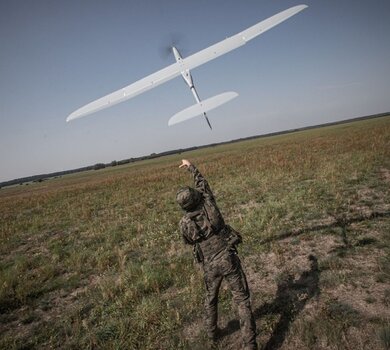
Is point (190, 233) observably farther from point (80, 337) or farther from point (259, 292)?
point (80, 337)

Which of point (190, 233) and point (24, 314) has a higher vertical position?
point (190, 233)

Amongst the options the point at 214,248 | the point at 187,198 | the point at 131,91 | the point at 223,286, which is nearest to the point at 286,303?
the point at 223,286

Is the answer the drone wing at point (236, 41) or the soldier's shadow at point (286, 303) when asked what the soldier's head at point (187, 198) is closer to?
the soldier's shadow at point (286, 303)

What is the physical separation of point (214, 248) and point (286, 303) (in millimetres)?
1909

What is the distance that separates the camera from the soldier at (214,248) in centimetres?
353

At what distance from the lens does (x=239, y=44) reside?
9.22m

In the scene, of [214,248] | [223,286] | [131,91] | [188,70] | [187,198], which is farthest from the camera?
[188,70]

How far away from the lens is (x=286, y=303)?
15.1 feet

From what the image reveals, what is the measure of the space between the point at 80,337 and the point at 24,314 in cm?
187

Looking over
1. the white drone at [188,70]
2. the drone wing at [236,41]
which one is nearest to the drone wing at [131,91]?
the white drone at [188,70]

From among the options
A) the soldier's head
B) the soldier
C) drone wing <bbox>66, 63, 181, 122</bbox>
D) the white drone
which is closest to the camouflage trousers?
the soldier

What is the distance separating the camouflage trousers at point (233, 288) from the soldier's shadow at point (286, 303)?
489mm

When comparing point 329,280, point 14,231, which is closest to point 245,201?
point 329,280

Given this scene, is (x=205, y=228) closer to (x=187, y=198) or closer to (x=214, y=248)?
(x=214, y=248)
